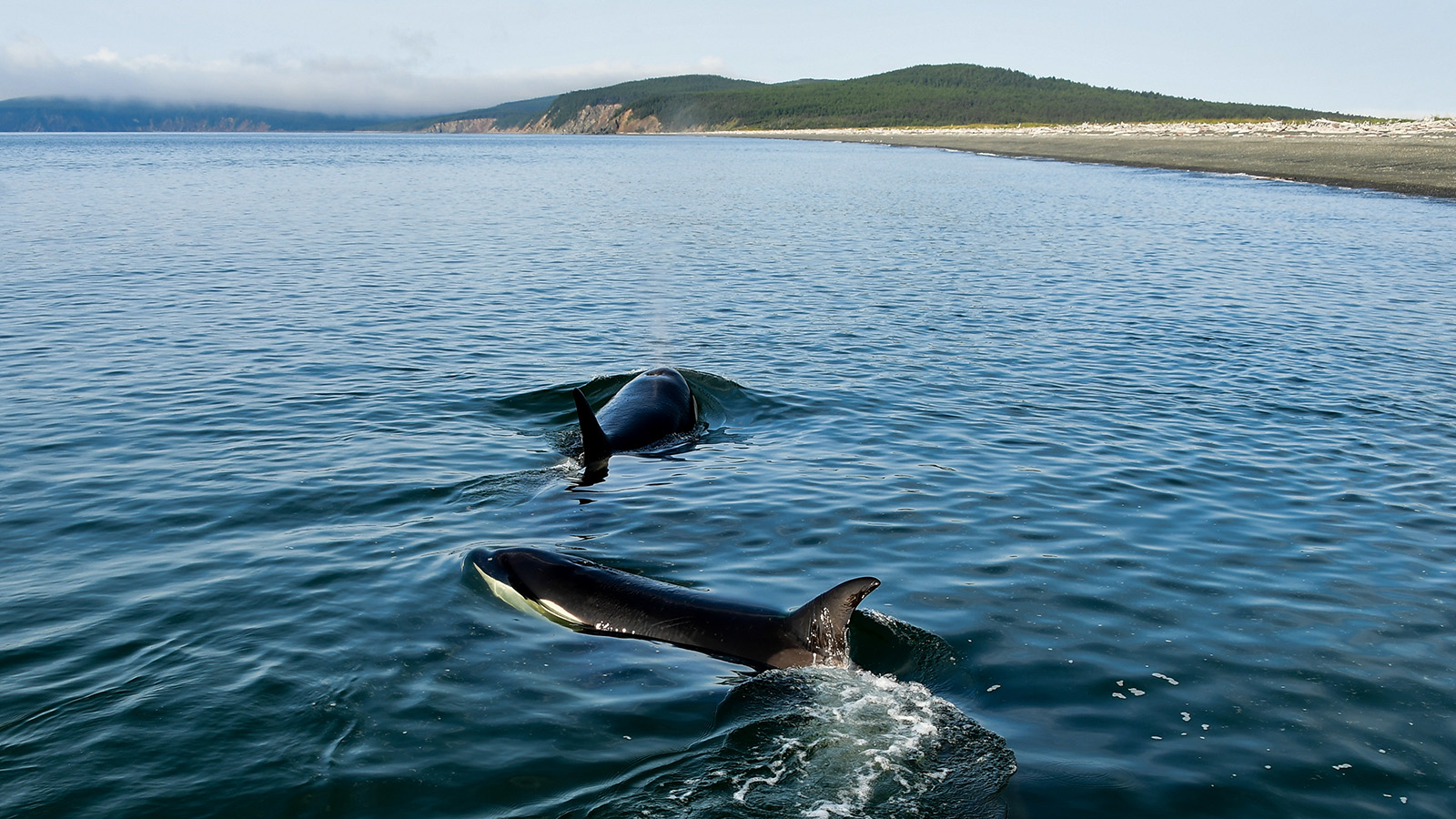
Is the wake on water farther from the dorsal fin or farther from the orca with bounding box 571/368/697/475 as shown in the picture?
the orca with bounding box 571/368/697/475

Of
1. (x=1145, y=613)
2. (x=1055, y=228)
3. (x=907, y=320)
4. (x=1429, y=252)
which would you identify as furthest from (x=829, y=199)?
(x=1145, y=613)

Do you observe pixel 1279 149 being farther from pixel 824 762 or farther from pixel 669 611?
pixel 824 762

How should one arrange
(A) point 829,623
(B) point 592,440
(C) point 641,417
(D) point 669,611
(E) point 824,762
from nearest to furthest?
1. (E) point 824,762
2. (A) point 829,623
3. (D) point 669,611
4. (B) point 592,440
5. (C) point 641,417

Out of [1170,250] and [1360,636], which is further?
[1170,250]

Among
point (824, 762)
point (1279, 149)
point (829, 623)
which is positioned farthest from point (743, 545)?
point (1279, 149)

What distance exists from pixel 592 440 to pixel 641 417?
1794mm

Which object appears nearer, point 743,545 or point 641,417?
point 743,545

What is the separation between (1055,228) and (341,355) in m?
29.5

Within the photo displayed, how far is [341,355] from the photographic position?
1719 cm

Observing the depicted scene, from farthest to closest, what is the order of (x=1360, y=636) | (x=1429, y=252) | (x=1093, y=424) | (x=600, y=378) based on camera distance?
(x=1429, y=252), (x=600, y=378), (x=1093, y=424), (x=1360, y=636)

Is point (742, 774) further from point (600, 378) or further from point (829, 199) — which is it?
point (829, 199)

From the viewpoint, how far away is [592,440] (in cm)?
1156

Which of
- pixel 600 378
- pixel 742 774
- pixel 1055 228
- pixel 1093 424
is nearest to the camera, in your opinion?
pixel 742 774

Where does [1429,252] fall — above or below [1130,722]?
above
